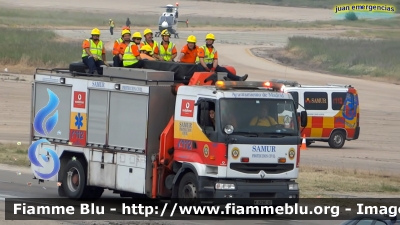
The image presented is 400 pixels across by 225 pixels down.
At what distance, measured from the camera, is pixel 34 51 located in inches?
2216

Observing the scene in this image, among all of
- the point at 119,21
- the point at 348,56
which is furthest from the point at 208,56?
the point at 119,21

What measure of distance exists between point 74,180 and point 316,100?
1632 cm

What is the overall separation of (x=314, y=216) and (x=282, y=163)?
1587 millimetres

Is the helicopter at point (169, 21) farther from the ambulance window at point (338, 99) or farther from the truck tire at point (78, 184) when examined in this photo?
the truck tire at point (78, 184)

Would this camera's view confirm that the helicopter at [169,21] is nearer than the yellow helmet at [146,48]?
No

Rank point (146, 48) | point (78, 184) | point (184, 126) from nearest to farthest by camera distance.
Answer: point (184, 126) < point (78, 184) < point (146, 48)

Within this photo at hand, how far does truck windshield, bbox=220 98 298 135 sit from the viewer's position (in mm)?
16562

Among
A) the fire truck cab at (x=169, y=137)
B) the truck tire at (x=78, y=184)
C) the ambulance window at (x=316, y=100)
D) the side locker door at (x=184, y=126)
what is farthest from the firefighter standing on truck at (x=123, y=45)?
the ambulance window at (x=316, y=100)

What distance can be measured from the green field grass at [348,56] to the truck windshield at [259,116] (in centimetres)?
4075

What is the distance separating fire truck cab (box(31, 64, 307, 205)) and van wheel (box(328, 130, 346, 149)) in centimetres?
1635

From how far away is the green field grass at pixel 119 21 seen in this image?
87.3m

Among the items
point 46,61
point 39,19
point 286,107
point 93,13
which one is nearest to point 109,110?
point 286,107

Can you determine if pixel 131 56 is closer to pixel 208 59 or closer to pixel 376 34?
pixel 208 59

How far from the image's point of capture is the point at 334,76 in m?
57.2
